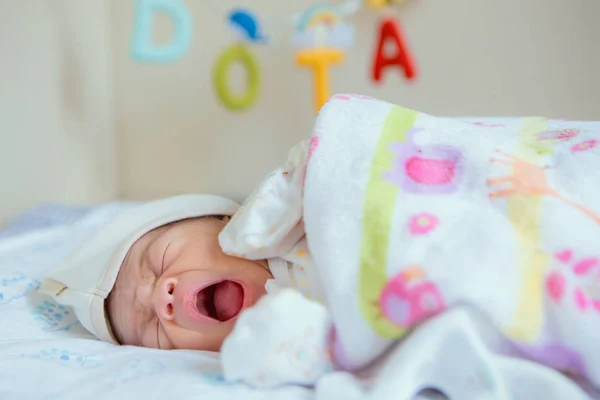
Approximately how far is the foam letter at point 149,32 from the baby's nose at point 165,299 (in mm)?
887

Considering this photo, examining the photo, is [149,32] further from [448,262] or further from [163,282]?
[448,262]

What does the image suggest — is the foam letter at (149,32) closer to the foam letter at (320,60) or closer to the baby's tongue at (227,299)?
the foam letter at (320,60)

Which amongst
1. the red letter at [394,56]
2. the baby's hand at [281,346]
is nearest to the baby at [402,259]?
the baby's hand at [281,346]

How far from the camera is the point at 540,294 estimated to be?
51cm

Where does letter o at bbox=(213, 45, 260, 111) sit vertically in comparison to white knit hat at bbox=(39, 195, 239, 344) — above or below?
above

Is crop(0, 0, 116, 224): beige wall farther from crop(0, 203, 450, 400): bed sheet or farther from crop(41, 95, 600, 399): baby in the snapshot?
crop(41, 95, 600, 399): baby

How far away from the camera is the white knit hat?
0.80 meters

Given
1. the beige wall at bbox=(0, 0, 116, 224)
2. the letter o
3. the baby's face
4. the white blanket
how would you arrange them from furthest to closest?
the letter o, the beige wall at bbox=(0, 0, 116, 224), the baby's face, the white blanket

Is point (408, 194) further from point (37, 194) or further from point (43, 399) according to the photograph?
point (37, 194)

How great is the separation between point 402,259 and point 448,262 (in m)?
0.04

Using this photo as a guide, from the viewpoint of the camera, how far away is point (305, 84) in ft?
5.84

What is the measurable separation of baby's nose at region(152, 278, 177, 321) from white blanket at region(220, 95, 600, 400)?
16 cm

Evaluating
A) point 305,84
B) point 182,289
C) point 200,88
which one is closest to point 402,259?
point 182,289

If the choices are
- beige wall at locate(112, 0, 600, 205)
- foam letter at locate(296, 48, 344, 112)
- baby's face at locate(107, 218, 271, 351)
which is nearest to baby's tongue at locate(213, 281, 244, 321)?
baby's face at locate(107, 218, 271, 351)
